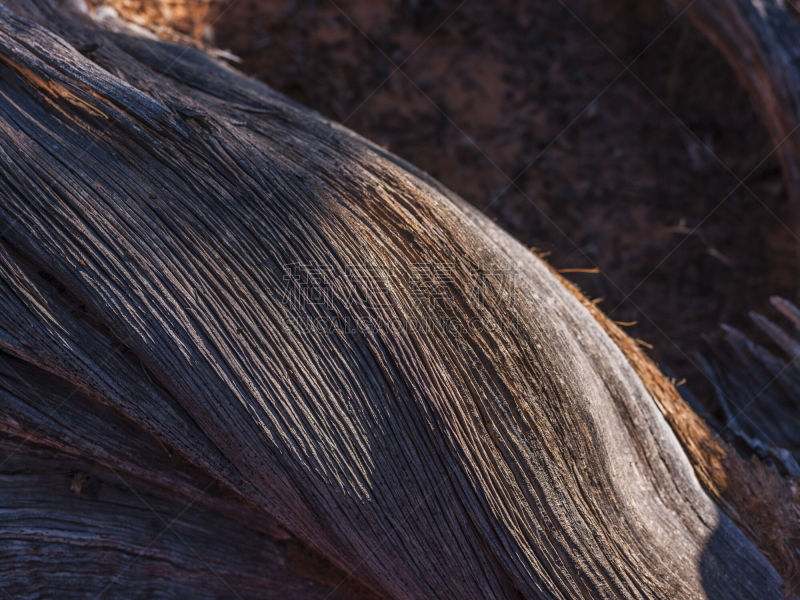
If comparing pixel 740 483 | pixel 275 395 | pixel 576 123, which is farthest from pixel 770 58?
pixel 275 395

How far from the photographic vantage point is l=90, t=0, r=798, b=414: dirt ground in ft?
13.5

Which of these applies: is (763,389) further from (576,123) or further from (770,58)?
(576,123)

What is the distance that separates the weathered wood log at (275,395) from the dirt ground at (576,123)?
6.89 feet

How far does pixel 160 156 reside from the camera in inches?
79.7

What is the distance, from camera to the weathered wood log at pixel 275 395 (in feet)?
6.05

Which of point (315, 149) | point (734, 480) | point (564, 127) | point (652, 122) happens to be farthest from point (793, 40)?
point (315, 149)

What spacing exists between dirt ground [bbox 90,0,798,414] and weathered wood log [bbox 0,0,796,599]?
2.10 m

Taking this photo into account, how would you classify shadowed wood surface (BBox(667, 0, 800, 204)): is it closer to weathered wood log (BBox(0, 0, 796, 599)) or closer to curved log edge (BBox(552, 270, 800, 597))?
curved log edge (BBox(552, 270, 800, 597))

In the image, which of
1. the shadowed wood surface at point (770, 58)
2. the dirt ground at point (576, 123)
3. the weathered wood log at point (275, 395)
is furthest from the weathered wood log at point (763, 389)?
the shadowed wood surface at point (770, 58)

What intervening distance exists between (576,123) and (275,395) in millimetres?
3649

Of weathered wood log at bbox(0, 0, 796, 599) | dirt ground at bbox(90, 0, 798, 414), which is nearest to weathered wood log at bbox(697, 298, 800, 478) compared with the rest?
weathered wood log at bbox(0, 0, 796, 599)

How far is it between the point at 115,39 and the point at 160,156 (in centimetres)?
108

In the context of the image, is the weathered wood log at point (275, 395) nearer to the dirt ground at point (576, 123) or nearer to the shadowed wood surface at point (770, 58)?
the dirt ground at point (576, 123)

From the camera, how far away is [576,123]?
457cm
